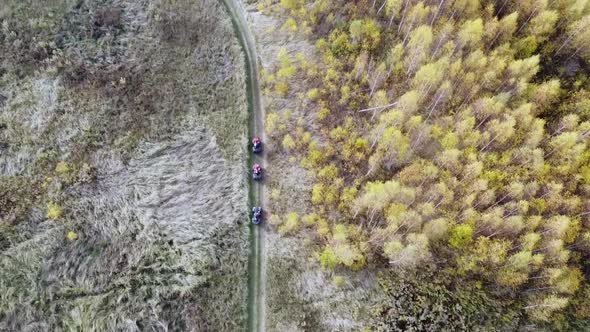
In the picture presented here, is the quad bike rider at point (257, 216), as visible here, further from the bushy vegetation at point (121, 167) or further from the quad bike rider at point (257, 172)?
the quad bike rider at point (257, 172)

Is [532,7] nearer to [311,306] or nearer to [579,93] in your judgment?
[579,93]

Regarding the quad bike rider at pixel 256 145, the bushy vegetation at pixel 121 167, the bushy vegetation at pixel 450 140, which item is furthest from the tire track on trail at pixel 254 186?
the bushy vegetation at pixel 450 140

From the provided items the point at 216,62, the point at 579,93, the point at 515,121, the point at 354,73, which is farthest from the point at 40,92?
the point at 579,93

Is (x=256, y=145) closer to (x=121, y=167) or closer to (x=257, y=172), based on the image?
(x=257, y=172)

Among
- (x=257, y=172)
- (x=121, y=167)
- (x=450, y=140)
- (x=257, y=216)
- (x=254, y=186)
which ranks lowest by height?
(x=257, y=216)

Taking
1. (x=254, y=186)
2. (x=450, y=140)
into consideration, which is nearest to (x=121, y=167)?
(x=254, y=186)
